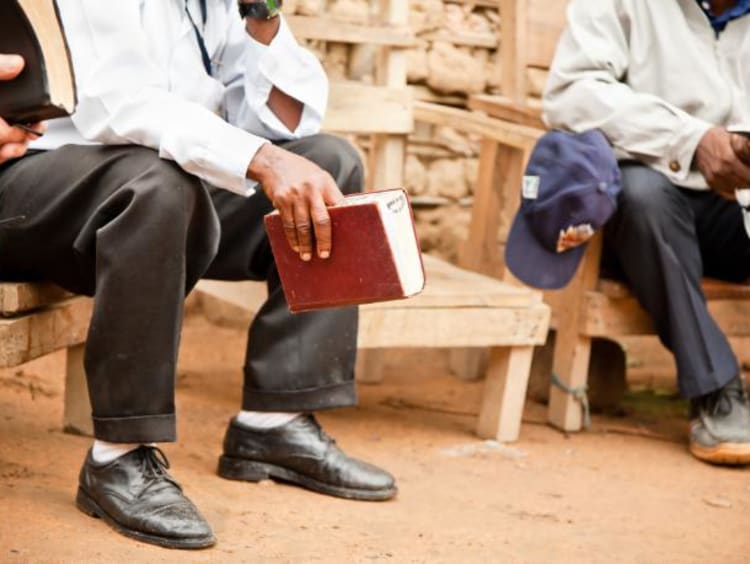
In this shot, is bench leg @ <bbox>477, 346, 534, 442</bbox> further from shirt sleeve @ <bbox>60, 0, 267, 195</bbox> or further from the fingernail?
the fingernail

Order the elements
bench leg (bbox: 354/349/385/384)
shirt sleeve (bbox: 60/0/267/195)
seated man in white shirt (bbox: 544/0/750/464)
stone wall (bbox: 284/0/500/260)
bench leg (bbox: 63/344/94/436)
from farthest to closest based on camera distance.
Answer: stone wall (bbox: 284/0/500/260) < bench leg (bbox: 354/349/385/384) < seated man in white shirt (bbox: 544/0/750/464) < bench leg (bbox: 63/344/94/436) < shirt sleeve (bbox: 60/0/267/195)

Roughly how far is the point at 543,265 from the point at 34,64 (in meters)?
1.81

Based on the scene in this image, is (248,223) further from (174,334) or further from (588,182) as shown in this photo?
(588,182)

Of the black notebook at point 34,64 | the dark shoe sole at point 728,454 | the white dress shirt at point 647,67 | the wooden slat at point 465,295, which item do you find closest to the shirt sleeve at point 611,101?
the white dress shirt at point 647,67

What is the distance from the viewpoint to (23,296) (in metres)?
2.64

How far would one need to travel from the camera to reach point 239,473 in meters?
3.00

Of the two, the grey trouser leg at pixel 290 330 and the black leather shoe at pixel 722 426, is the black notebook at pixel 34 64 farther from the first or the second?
the black leather shoe at pixel 722 426

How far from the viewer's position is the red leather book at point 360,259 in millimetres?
2363

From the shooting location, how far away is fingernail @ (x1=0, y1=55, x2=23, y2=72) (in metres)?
2.00

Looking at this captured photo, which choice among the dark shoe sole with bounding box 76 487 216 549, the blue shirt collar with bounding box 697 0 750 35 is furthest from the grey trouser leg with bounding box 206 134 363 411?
the blue shirt collar with bounding box 697 0 750 35

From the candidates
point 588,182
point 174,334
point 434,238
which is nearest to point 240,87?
point 174,334

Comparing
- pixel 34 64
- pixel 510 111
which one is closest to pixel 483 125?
pixel 510 111

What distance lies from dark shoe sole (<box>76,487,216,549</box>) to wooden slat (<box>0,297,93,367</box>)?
32cm

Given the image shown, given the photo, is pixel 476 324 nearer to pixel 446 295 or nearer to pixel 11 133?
pixel 446 295
